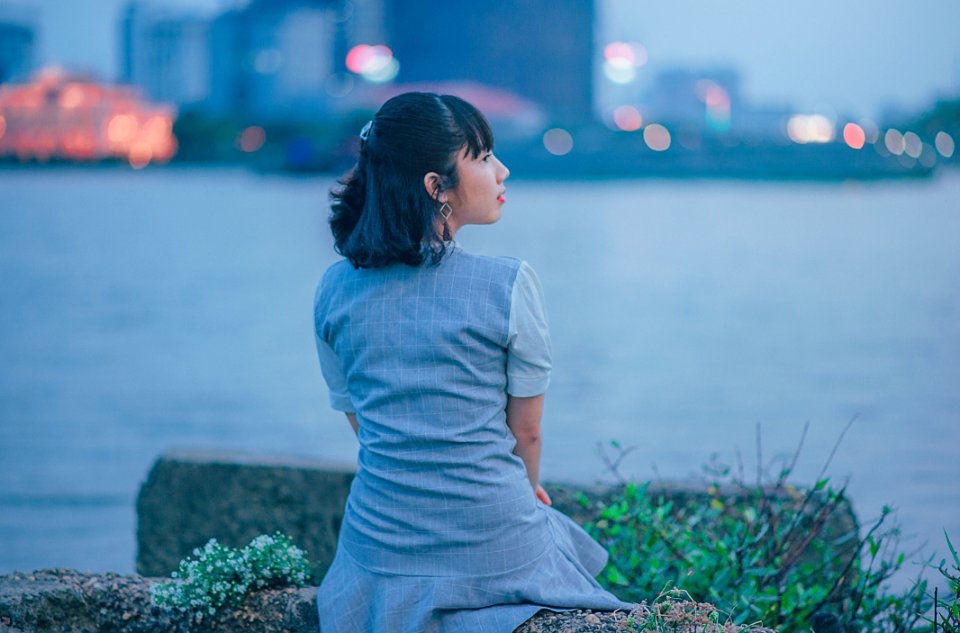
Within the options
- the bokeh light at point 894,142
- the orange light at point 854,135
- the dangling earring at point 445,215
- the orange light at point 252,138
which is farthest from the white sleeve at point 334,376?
the orange light at point 252,138

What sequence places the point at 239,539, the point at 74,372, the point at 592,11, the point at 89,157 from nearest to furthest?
the point at 239,539
the point at 74,372
the point at 592,11
the point at 89,157

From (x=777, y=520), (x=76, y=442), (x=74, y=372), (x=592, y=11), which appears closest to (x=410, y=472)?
(x=777, y=520)

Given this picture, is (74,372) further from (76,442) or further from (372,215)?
(372,215)

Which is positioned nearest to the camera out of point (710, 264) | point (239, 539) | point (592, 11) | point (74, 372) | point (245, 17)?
point (239, 539)

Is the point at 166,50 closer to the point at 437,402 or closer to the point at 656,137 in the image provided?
the point at 656,137

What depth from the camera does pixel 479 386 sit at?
2.12m

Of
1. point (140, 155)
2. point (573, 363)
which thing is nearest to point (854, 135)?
point (140, 155)

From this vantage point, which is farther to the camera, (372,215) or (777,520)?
(777,520)

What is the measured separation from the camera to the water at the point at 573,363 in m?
7.36

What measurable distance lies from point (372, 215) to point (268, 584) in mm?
783

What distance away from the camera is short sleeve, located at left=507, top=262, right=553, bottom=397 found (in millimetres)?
2080

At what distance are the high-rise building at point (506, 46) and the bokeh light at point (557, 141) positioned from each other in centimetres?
1333

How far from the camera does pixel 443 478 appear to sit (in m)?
2.10

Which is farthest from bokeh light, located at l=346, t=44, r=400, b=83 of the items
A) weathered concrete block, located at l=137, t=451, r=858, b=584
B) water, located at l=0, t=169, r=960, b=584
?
weathered concrete block, located at l=137, t=451, r=858, b=584
